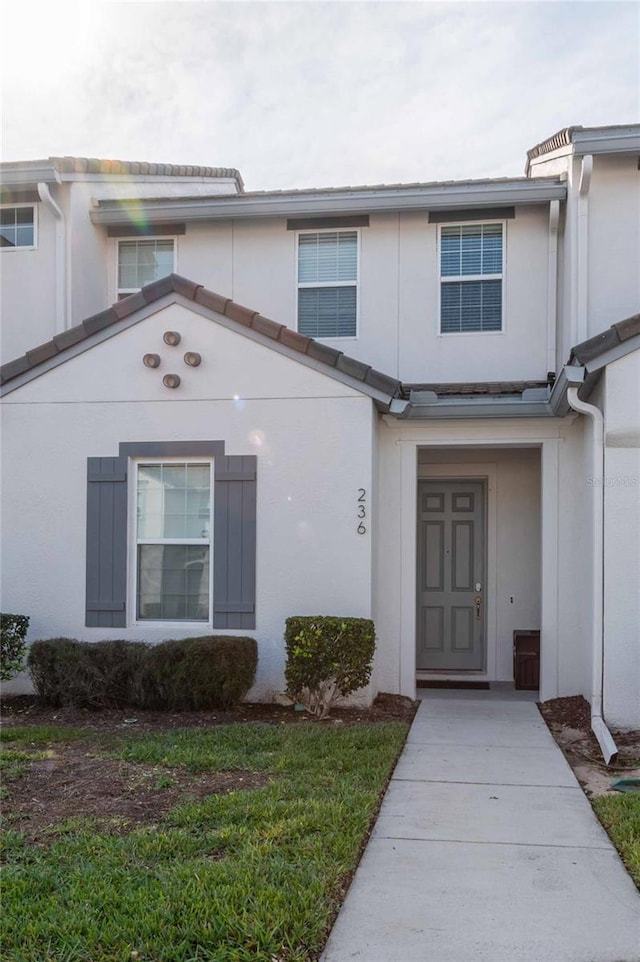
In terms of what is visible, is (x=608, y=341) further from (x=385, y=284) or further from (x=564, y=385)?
(x=385, y=284)

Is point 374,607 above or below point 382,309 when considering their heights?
below

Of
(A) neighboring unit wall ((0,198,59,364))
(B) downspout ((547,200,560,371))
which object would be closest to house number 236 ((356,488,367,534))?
(B) downspout ((547,200,560,371))

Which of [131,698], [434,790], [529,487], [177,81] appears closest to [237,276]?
[177,81]

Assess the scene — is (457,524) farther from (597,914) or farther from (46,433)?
(597,914)

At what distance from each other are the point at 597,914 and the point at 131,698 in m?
5.37

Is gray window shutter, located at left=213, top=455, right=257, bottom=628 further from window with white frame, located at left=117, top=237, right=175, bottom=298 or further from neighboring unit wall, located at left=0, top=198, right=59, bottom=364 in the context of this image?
neighboring unit wall, located at left=0, top=198, right=59, bottom=364

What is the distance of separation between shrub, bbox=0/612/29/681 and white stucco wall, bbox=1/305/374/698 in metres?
0.35

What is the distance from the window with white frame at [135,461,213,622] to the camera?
8.76m

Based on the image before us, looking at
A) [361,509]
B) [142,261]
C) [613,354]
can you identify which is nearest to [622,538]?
[613,354]

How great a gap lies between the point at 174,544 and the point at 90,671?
1570 mm

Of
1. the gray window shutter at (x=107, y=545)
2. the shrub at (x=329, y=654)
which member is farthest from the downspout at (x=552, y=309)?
the gray window shutter at (x=107, y=545)

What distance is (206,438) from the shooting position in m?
8.75

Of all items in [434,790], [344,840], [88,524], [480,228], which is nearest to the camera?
[344,840]

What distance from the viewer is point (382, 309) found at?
10.3m
